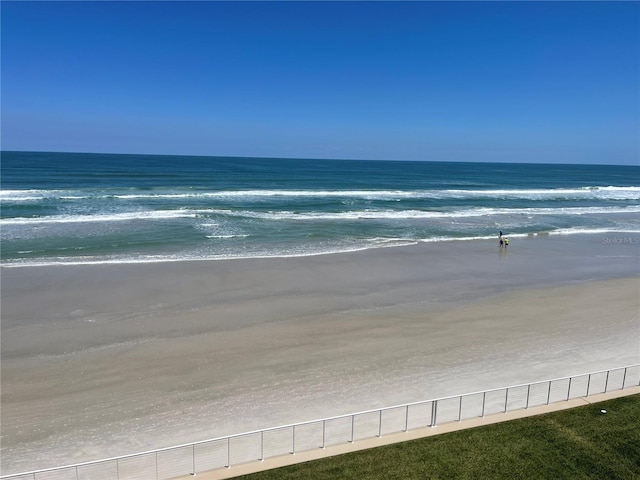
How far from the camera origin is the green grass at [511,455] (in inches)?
430

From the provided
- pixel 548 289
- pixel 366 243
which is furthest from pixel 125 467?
pixel 366 243

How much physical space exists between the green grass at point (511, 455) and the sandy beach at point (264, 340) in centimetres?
201

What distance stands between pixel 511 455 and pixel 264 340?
929cm

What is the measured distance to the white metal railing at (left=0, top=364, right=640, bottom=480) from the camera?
10.3m

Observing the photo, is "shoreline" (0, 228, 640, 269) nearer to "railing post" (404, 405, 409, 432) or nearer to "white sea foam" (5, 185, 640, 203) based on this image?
"railing post" (404, 405, 409, 432)

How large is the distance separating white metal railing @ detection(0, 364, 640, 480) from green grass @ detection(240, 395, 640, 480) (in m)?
0.60

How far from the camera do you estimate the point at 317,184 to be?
264 feet

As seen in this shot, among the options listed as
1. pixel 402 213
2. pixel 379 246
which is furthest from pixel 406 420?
pixel 402 213

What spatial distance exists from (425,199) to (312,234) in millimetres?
30295

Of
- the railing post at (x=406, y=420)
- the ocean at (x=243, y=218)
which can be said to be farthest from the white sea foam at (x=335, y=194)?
the railing post at (x=406, y=420)

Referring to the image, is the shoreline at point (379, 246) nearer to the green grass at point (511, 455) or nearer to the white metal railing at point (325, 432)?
the white metal railing at point (325, 432)

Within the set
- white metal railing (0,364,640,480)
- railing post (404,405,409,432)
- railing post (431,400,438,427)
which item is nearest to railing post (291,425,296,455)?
white metal railing (0,364,640,480)

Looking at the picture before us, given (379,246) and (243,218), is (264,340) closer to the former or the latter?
(379,246)

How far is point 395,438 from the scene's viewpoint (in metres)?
11.9
